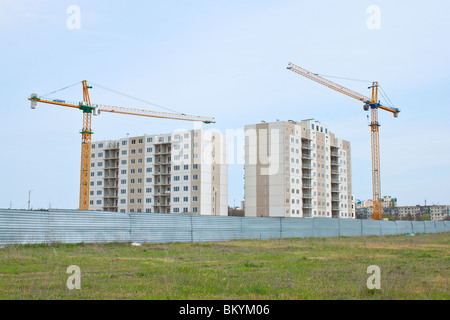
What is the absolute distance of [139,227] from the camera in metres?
29.6

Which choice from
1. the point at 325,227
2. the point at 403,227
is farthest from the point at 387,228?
the point at 325,227

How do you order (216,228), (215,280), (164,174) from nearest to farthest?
(215,280) < (216,228) < (164,174)

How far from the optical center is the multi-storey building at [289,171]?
329 ft

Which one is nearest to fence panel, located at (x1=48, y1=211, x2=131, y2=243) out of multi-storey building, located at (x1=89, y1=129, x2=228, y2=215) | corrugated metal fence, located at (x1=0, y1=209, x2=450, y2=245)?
corrugated metal fence, located at (x1=0, y1=209, x2=450, y2=245)

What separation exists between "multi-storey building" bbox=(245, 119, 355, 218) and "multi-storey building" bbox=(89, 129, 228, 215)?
25.5 ft

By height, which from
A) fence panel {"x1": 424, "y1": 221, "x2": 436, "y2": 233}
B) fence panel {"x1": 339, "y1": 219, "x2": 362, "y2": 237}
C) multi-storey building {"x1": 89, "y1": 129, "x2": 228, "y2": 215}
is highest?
multi-storey building {"x1": 89, "y1": 129, "x2": 228, "y2": 215}

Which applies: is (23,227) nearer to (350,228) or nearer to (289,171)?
(350,228)

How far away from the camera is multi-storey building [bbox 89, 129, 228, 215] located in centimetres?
10412

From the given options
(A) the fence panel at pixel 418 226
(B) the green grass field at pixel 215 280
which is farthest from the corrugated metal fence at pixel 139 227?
(A) the fence panel at pixel 418 226

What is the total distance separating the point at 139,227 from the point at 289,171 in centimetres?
7426

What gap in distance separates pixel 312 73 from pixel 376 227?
54503mm

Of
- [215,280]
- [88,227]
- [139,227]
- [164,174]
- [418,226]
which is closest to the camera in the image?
[215,280]

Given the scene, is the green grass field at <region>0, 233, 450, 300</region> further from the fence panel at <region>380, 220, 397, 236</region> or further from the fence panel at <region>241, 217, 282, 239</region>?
the fence panel at <region>380, 220, 397, 236</region>

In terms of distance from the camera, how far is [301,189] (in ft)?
343
